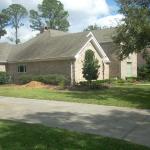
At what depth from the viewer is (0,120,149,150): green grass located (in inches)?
335

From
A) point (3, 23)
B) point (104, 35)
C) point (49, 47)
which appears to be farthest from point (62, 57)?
point (3, 23)

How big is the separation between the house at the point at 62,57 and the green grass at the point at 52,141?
20408 millimetres

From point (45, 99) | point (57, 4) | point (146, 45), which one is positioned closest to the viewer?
point (45, 99)

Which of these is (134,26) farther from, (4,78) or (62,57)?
(4,78)

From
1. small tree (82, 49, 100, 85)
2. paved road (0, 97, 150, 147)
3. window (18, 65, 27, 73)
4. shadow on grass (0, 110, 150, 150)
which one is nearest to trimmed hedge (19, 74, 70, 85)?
small tree (82, 49, 100, 85)

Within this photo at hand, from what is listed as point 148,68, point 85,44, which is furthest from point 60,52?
point 148,68

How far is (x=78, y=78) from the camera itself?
3453cm

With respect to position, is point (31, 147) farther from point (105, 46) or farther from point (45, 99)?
point (105, 46)

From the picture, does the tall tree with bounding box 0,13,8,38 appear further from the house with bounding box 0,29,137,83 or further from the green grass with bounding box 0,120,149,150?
the green grass with bounding box 0,120,149,150

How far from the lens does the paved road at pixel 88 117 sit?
10852mm

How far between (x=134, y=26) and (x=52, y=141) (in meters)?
14.2

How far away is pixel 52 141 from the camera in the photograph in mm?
9062

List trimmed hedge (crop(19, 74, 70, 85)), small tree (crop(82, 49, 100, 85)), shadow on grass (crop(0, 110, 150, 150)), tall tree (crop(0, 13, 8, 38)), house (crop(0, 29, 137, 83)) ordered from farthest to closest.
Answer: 1. tall tree (crop(0, 13, 8, 38))
2. house (crop(0, 29, 137, 83))
3. trimmed hedge (crop(19, 74, 70, 85))
4. small tree (crop(82, 49, 100, 85))
5. shadow on grass (crop(0, 110, 150, 150))

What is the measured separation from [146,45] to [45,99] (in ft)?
25.4
